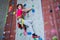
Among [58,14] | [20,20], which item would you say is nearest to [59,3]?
[58,14]

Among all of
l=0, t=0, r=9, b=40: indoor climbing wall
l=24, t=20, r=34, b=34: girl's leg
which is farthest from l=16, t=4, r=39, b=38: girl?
l=0, t=0, r=9, b=40: indoor climbing wall

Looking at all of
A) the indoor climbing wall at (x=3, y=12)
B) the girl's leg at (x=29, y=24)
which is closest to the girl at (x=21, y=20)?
the girl's leg at (x=29, y=24)

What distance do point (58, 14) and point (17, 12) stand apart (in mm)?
467

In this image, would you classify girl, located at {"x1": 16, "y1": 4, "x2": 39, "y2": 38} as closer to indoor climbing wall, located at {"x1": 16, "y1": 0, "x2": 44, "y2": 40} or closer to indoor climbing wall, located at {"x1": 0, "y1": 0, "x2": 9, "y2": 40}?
indoor climbing wall, located at {"x1": 16, "y1": 0, "x2": 44, "y2": 40}

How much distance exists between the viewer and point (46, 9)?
1.34m

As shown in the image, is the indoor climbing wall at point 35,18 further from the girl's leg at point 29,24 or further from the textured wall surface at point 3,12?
the textured wall surface at point 3,12

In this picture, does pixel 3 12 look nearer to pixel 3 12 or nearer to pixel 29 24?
pixel 3 12

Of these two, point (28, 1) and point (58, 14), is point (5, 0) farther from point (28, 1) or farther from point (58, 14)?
point (58, 14)

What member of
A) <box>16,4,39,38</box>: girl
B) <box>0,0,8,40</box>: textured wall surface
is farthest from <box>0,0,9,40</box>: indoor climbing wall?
<box>16,4,39,38</box>: girl

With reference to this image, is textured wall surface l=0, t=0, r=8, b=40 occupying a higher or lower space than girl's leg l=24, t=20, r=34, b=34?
higher

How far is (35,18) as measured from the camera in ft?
4.31

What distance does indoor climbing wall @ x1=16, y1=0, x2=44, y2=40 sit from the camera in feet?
4.00

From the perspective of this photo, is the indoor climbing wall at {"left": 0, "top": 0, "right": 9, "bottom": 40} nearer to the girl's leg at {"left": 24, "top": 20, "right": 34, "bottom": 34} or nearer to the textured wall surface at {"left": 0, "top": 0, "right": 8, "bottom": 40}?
the textured wall surface at {"left": 0, "top": 0, "right": 8, "bottom": 40}

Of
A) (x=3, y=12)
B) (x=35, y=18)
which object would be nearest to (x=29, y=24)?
(x=35, y=18)
